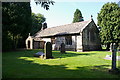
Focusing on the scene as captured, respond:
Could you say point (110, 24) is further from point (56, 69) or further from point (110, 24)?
point (56, 69)

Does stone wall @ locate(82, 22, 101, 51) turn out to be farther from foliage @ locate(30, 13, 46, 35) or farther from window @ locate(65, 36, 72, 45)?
foliage @ locate(30, 13, 46, 35)

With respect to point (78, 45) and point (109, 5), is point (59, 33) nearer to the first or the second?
point (78, 45)

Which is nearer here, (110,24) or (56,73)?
(56,73)

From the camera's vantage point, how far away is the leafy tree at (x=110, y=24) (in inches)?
1109

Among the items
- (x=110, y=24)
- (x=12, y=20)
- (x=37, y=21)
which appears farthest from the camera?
(x=37, y=21)

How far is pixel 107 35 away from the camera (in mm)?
29469

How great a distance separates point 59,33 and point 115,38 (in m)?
13.6

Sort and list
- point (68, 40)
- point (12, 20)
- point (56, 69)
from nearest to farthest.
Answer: point (56, 69) < point (12, 20) < point (68, 40)

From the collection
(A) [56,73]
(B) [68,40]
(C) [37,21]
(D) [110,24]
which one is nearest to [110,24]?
(D) [110,24]

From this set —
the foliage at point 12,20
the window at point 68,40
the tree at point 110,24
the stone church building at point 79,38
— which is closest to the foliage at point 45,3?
the foliage at point 12,20

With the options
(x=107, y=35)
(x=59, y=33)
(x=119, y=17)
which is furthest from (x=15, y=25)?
(x=119, y=17)

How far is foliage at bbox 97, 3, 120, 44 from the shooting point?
1109 inches

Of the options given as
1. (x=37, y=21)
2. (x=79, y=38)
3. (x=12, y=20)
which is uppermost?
(x=37, y=21)

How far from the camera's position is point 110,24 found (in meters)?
29.3
